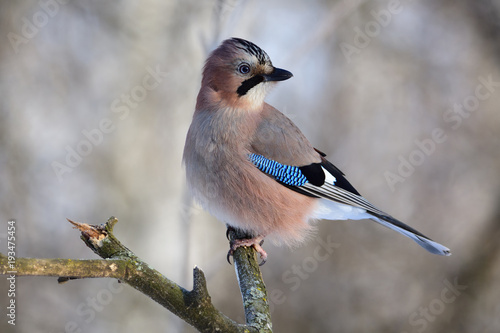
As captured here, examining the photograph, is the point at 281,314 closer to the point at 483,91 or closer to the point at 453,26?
the point at 483,91

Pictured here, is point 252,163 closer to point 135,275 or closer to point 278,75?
point 278,75

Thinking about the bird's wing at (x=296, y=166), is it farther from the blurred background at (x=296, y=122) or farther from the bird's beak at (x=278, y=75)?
the blurred background at (x=296, y=122)

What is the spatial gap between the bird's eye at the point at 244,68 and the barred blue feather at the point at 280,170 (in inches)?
22.0

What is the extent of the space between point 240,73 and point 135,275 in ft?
5.69

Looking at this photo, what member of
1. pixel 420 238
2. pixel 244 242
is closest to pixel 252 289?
pixel 244 242

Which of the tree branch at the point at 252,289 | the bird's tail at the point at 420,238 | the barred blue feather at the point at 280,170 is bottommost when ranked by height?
the tree branch at the point at 252,289

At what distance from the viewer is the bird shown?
3158 millimetres

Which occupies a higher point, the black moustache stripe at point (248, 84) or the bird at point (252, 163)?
the black moustache stripe at point (248, 84)

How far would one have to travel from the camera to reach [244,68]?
3125 mm

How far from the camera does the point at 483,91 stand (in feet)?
21.4

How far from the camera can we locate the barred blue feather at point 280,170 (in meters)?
3.25

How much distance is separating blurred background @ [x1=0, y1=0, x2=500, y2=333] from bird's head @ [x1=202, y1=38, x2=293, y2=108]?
7.70 feet

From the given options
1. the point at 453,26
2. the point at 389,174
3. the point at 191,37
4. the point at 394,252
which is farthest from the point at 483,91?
the point at 191,37

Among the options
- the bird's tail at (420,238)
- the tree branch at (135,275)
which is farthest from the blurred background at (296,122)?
the tree branch at (135,275)
